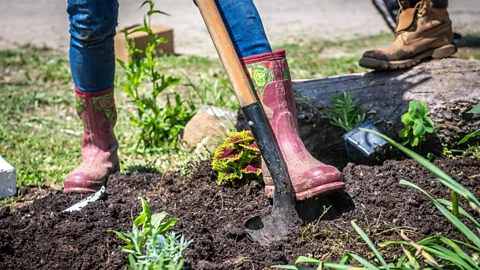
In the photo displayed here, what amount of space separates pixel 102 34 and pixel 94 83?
24cm

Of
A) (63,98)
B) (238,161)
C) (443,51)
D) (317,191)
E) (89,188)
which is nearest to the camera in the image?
(317,191)

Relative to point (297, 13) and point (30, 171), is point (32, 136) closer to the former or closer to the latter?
point (30, 171)

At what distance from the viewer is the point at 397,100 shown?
3035 mm

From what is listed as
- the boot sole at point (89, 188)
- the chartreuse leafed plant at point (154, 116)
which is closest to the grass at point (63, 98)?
the chartreuse leafed plant at point (154, 116)

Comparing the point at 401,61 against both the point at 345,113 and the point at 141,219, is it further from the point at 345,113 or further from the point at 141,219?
the point at 141,219

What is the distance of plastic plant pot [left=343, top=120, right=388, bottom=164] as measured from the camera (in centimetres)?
277

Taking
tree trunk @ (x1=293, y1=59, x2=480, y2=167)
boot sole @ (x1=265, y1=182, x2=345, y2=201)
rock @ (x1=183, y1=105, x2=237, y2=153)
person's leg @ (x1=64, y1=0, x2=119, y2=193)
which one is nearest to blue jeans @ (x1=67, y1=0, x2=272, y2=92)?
person's leg @ (x1=64, y1=0, x2=119, y2=193)

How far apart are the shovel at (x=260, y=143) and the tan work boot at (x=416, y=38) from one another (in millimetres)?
1160

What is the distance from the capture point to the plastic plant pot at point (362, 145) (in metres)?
2.77

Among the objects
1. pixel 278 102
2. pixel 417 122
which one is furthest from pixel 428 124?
pixel 278 102

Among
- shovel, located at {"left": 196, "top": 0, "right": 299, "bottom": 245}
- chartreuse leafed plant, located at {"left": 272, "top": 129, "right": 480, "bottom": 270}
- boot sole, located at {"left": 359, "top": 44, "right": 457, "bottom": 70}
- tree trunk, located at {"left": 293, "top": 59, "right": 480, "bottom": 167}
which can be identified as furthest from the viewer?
boot sole, located at {"left": 359, "top": 44, "right": 457, "bottom": 70}

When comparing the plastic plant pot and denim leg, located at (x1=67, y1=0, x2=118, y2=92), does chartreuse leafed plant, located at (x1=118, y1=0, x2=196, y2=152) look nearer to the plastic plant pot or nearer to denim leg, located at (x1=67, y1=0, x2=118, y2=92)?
denim leg, located at (x1=67, y1=0, x2=118, y2=92)

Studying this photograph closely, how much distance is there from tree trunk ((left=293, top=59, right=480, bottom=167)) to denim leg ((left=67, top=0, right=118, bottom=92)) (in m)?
0.94

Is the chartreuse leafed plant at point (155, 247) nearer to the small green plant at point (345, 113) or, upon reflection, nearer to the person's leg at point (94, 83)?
the person's leg at point (94, 83)
